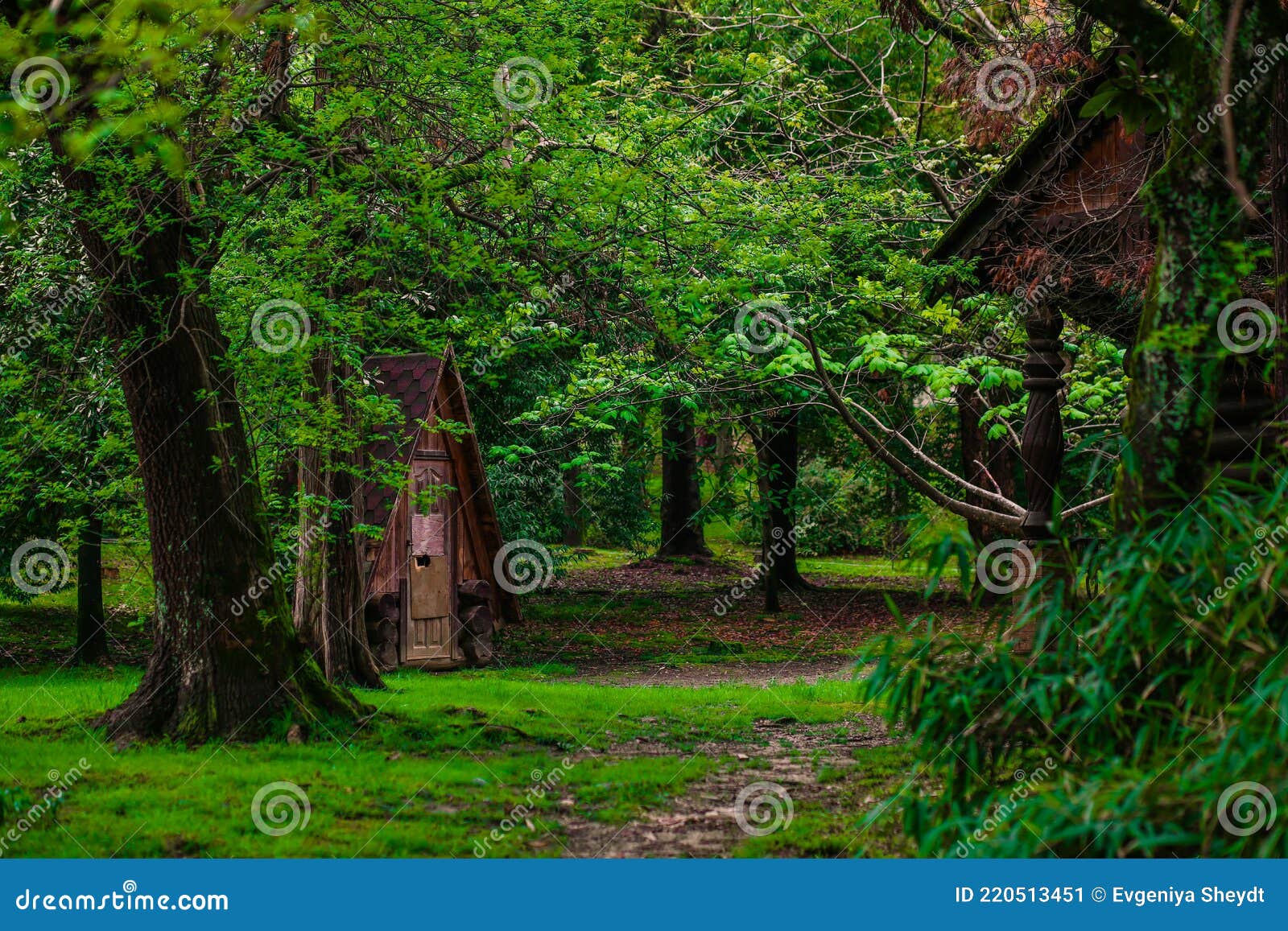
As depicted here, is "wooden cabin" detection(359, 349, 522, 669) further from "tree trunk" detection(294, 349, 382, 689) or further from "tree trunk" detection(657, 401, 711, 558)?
"tree trunk" detection(657, 401, 711, 558)

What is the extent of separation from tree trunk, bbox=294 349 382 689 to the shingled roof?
1.93 m

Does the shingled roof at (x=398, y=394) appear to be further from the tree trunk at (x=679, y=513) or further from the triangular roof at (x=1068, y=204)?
the tree trunk at (x=679, y=513)

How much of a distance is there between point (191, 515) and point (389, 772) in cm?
248

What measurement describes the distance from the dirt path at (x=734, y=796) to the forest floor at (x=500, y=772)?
2cm

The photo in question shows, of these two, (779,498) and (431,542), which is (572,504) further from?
(431,542)

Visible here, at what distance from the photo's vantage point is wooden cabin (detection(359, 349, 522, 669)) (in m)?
16.4

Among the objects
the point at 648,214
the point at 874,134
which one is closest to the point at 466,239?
the point at 648,214

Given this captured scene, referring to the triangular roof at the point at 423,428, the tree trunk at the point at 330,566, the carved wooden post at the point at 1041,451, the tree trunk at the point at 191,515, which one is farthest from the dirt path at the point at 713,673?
the carved wooden post at the point at 1041,451

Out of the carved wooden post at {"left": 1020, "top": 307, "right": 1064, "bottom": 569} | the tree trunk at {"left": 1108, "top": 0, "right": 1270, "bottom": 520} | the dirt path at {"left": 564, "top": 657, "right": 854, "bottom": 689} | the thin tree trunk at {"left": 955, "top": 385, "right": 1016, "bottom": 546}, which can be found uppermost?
the tree trunk at {"left": 1108, "top": 0, "right": 1270, "bottom": 520}

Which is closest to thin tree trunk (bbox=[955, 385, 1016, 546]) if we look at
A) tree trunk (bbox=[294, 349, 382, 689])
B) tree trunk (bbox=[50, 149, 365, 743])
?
tree trunk (bbox=[294, 349, 382, 689])

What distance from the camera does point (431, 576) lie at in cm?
1727

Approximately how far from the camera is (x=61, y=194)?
9742mm

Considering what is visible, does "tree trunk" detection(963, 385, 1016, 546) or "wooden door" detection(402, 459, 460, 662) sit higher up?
"tree trunk" detection(963, 385, 1016, 546)

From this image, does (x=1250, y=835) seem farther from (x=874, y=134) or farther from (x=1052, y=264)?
(x=874, y=134)
